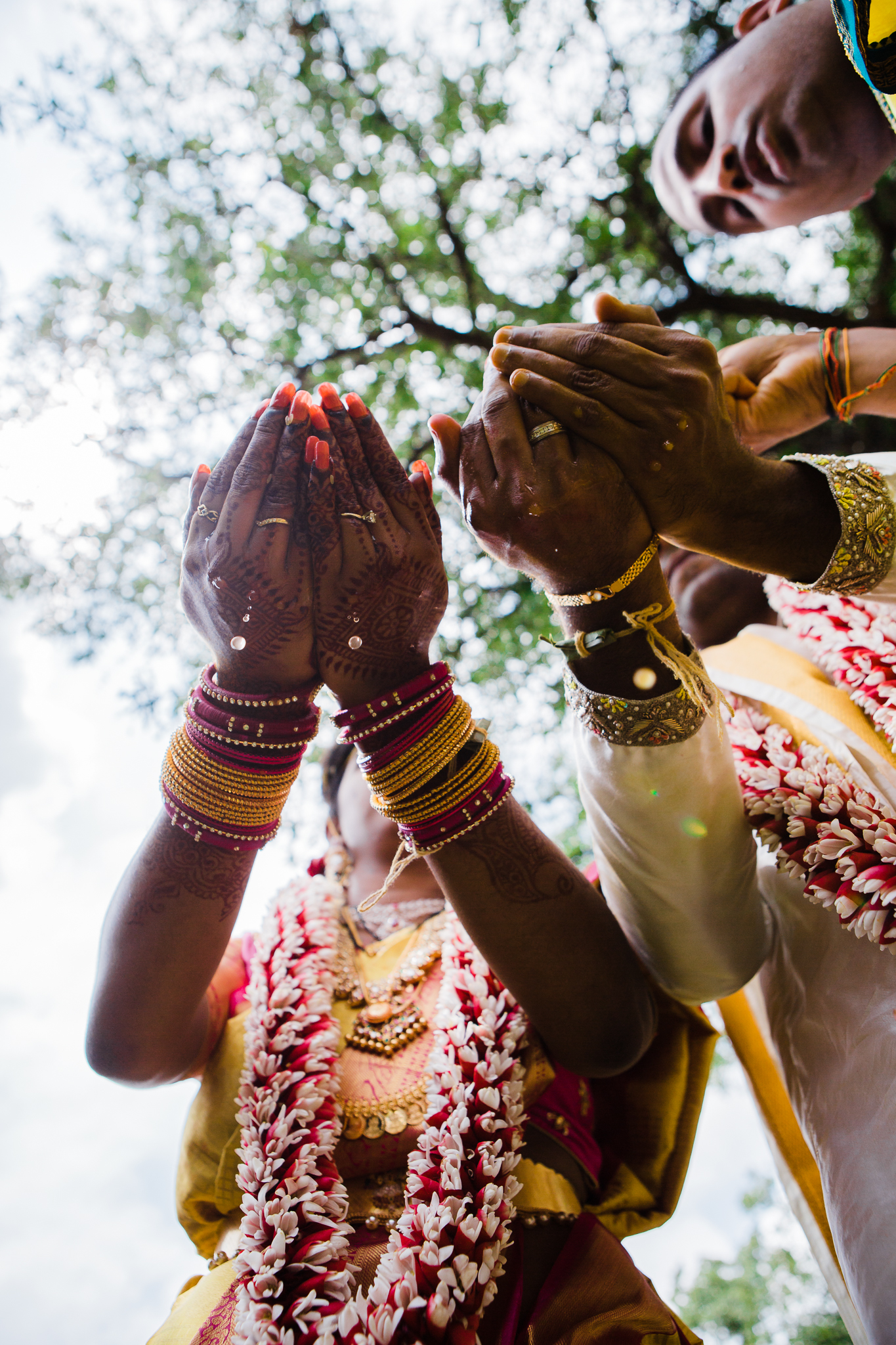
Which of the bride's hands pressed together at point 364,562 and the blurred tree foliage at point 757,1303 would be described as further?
the blurred tree foliage at point 757,1303

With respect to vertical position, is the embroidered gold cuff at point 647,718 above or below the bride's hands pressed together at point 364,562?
below

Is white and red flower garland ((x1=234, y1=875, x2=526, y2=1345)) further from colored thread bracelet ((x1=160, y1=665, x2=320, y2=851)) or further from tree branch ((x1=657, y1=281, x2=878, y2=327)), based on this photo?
tree branch ((x1=657, y1=281, x2=878, y2=327))

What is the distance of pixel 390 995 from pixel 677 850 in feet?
2.89

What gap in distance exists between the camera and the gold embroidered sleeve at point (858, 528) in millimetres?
1484

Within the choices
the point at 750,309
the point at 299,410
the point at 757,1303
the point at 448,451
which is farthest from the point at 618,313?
the point at 757,1303

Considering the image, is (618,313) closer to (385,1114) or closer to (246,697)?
(246,697)

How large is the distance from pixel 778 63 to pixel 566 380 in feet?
6.23

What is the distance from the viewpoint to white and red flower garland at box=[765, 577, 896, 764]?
5.51 feet

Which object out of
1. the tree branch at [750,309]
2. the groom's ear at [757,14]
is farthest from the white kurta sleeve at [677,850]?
the tree branch at [750,309]

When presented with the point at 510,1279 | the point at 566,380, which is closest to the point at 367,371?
the point at 566,380

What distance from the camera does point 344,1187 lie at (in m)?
1.59

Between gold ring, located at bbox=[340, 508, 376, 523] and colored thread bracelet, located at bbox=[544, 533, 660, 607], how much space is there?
42cm

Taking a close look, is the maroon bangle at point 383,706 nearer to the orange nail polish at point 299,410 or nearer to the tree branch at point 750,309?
the orange nail polish at point 299,410

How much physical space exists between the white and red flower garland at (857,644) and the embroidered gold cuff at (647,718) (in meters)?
0.44
